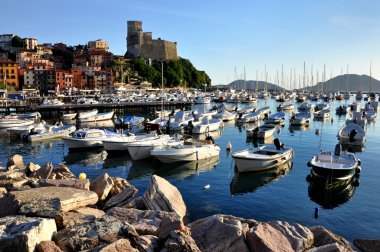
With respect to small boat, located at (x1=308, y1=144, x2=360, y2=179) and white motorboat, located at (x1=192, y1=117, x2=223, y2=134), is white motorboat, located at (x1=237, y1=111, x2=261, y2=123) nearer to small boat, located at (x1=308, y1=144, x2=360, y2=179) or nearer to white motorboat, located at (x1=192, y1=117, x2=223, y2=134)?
white motorboat, located at (x1=192, y1=117, x2=223, y2=134)

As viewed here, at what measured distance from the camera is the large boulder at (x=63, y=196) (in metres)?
11.6

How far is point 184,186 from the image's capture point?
22.1 m

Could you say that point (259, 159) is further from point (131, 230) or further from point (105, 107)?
point (105, 107)

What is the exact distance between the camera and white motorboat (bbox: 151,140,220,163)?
27297 millimetres

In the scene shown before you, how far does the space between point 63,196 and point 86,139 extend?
23113mm

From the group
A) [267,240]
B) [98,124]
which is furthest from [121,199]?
[98,124]

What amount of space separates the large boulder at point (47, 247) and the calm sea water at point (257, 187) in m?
8.89

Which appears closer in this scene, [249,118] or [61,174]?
[61,174]

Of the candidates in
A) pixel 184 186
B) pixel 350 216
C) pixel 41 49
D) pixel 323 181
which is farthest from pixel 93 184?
pixel 41 49

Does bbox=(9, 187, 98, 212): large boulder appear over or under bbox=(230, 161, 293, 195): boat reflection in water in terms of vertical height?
over

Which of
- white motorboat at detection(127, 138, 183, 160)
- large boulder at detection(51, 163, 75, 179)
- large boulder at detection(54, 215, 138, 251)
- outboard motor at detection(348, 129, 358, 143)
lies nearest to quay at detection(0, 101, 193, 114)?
white motorboat at detection(127, 138, 183, 160)

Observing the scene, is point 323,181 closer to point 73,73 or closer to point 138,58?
point 73,73

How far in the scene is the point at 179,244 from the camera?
8.56 m

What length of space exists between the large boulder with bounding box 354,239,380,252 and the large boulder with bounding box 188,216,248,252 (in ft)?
16.9
